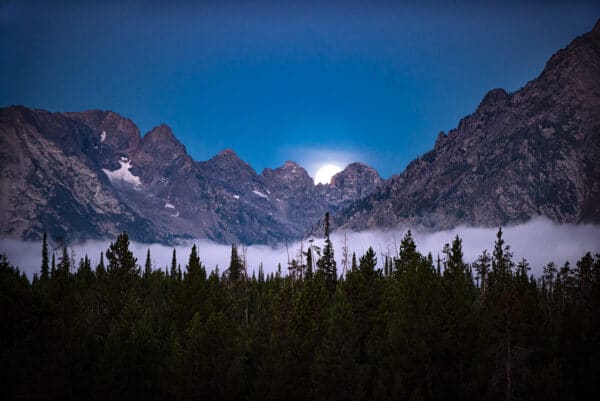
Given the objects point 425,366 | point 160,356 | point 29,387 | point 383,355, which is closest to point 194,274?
point 160,356

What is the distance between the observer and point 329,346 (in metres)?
36.5

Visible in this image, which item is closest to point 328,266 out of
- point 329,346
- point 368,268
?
point 368,268

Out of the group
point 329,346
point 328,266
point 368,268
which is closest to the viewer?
point 329,346

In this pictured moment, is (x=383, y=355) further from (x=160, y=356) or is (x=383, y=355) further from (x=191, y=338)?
(x=160, y=356)

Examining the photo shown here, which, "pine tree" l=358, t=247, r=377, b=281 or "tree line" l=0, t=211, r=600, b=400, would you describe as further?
"pine tree" l=358, t=247, r=377, b=281

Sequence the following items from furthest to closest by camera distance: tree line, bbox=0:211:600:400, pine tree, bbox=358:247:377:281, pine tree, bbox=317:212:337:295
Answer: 1. pine tree, bbox=317:212:337:295
2. pine tree, bbox=358:247:377:281
3. tree line, bbox=0:211:600:400

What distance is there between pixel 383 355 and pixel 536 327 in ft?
45.2

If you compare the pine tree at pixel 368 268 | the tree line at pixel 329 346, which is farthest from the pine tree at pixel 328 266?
the pine tree at pixel 368 268

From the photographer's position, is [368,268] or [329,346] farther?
[368,268]

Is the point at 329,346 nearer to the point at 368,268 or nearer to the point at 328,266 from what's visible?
the point at 368,268

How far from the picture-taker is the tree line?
113 feet

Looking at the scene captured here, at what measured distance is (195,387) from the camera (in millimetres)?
40688

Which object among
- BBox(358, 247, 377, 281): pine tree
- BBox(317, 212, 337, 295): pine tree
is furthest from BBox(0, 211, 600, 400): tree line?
BBox(317, 212, 337, 295): pine tree

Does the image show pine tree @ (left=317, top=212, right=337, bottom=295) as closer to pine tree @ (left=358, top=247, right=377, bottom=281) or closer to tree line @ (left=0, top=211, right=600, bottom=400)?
tree line @ (left=0, top=211, right=600, bottom=400)
